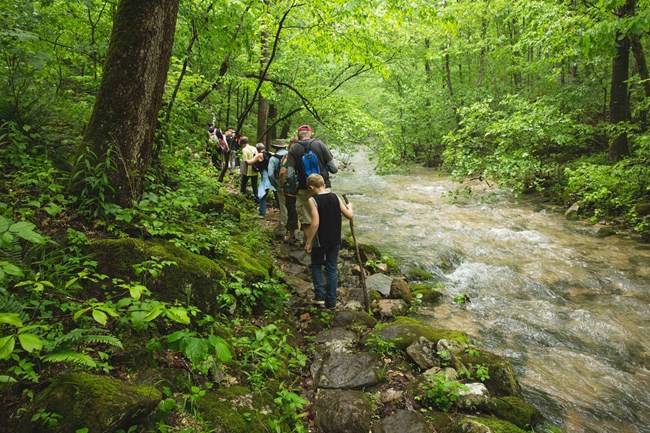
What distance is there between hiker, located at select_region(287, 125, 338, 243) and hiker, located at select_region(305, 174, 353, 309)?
1551mm

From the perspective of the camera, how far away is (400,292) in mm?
7270

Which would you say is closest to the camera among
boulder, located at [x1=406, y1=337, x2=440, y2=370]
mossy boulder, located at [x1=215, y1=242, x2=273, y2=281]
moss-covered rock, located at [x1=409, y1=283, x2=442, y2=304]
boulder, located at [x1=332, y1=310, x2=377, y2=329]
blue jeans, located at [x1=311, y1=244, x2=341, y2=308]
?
boulder, located at [x1=406, y1=337, x2=440, y2=370]

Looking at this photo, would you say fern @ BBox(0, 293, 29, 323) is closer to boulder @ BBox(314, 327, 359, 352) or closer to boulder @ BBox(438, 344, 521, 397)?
boulder @ BBox(314, 327, 359, 352)

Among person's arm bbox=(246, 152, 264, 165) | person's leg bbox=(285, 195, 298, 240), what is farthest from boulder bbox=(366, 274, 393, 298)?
person's arm bbox=(246, 152, 264, 165)

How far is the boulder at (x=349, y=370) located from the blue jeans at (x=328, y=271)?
1.47 meters

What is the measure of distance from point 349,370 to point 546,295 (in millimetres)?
5712

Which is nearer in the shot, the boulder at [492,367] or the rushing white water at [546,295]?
the boulder at [492,367]

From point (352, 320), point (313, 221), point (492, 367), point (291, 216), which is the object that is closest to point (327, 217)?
point (313, 221)

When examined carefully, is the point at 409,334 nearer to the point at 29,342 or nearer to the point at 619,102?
the point at 29,342

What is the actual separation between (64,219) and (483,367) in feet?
17.9

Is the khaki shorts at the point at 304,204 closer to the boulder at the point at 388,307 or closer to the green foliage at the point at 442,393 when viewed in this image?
the boulder at the point at 388,307

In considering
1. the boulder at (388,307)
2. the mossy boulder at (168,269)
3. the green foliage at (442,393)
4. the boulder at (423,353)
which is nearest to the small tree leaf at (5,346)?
the mossy boulder at (168,269)

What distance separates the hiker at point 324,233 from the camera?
5844mm

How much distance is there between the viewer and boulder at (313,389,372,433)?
11.4 ft
